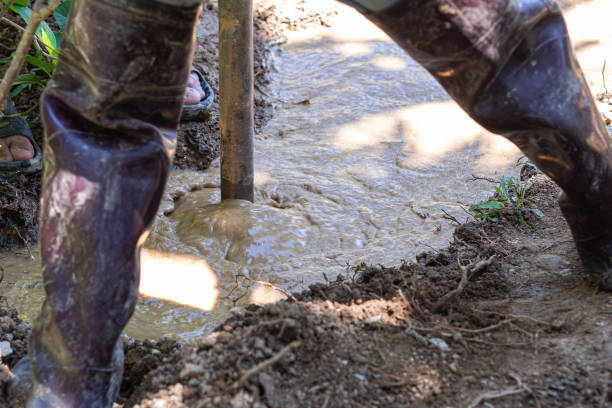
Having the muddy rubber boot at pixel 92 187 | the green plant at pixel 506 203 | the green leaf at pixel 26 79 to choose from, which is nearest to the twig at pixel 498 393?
the muddy rubber boot at pixel 92 187

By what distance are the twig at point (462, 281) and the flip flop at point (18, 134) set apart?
7.17ft

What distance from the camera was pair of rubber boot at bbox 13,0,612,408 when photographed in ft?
3.82

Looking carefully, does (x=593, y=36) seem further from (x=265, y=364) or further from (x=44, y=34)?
(x=265, y=364)

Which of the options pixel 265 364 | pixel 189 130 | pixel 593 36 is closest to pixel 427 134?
pixel 189 130

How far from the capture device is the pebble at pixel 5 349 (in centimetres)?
164

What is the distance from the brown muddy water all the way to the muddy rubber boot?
2.61 feet

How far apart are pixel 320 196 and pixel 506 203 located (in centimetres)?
101

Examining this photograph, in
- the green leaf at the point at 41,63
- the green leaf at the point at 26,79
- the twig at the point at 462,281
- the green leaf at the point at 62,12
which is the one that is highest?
the green leaf at the point at 62,12

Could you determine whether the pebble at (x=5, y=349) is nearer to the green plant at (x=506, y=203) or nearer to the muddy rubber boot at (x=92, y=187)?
→ the muddy rubber boot at (x=92, y=187)

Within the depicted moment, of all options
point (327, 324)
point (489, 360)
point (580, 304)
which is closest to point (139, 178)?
point (327, 324)

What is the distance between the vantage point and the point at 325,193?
312 cm

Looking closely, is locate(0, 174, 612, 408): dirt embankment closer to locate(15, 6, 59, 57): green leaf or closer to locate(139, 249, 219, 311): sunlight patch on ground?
locate(139, 249, 219, 311): sunlight patch on ground

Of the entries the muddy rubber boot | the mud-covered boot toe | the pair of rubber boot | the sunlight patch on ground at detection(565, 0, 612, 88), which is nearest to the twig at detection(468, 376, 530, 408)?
the mud-covered boot toe

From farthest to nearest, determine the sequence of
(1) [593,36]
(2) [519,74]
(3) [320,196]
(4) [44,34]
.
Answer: (1) [593,36] < (3) [320,196] < (4) [44,34] < (2) [519,74]
